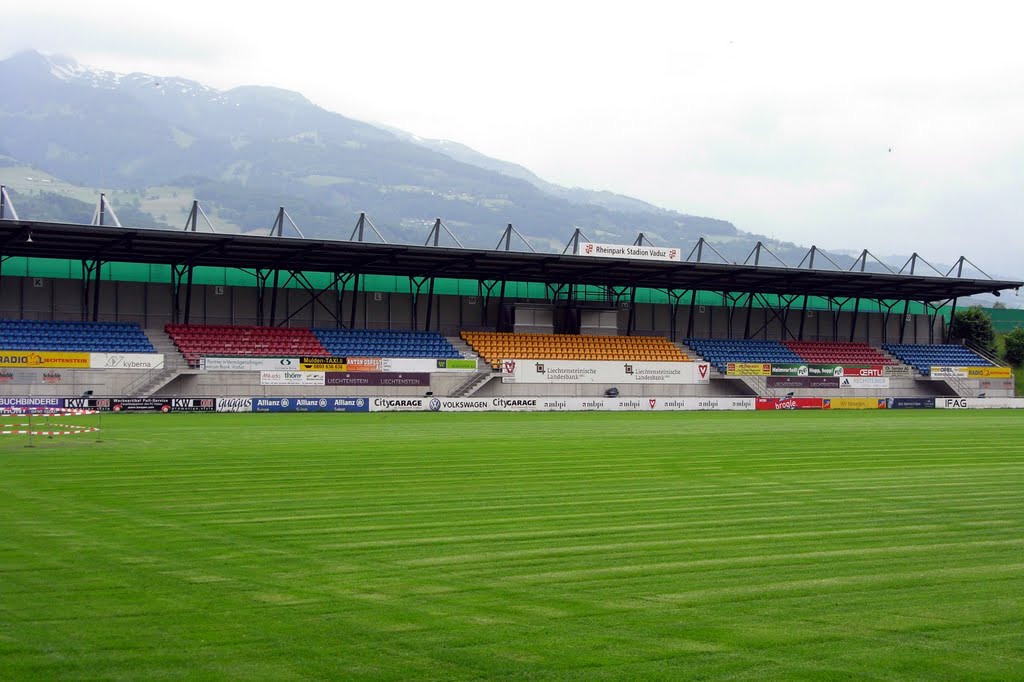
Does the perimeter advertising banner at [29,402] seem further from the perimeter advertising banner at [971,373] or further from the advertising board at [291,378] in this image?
the perimeter advertising banner at [971,373]

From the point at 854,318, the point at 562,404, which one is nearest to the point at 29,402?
the point at 562,404

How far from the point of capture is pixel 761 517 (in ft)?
55.5

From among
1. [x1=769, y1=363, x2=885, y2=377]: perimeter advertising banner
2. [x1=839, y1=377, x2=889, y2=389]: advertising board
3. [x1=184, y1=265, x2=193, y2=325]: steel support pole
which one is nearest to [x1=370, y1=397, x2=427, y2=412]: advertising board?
[x1=184, y1=265, x2=193, y2=325]: steel support pole

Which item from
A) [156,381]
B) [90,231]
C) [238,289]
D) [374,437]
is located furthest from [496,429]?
[238,289]

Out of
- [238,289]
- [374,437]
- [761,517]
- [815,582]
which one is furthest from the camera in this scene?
[238,289]

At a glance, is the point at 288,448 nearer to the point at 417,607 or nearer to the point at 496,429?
the point at 496,429

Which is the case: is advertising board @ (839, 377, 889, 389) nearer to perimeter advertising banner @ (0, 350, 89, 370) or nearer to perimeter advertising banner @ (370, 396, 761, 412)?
perimeter advertising banner @ (370, 396, 761, 412)

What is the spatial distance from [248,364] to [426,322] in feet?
54.2

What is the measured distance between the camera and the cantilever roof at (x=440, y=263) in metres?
51.9

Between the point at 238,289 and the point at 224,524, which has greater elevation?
the point at 238,289

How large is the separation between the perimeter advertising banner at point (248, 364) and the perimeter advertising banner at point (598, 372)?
12.7m

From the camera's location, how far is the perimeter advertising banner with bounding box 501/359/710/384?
192 ft

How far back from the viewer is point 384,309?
66875 mm

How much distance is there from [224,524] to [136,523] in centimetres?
142
